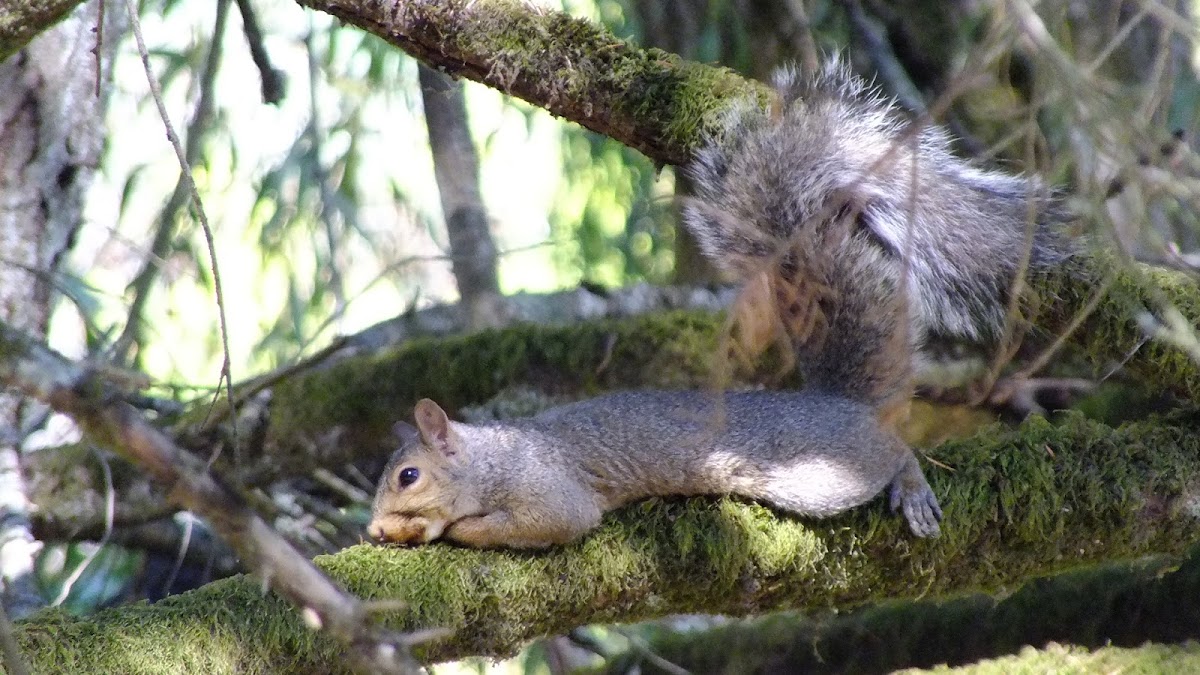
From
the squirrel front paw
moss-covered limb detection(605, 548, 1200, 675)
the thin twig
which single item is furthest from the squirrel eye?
moss-covered limb detection(605, 548, 1200, 675)

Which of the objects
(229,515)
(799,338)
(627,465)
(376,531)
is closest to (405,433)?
(376,531)

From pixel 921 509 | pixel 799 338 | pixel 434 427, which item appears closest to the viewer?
pixel 921 509

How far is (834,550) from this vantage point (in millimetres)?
2387

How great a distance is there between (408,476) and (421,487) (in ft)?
0.17

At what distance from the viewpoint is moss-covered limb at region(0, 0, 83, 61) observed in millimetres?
1938

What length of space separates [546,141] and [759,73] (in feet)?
2.88

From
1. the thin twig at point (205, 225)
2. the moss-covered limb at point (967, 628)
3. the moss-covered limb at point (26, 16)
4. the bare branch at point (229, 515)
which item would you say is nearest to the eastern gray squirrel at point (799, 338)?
the moss-covered limb at point (967, 628)

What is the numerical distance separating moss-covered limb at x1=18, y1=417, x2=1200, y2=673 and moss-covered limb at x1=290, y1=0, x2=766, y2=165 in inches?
31.4

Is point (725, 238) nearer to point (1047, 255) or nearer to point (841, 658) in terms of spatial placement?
point (1047, 255)

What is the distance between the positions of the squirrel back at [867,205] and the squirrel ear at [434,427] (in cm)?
68

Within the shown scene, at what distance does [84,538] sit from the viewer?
3.15 m

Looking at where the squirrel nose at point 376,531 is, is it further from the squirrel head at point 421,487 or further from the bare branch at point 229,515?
the bare branch at point 229,515

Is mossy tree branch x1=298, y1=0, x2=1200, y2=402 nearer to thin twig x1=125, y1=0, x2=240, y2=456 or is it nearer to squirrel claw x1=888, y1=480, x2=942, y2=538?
squirrel claw x1=888, y1=480, x2=942, y2=538

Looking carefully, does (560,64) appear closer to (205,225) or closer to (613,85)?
(613,85)
